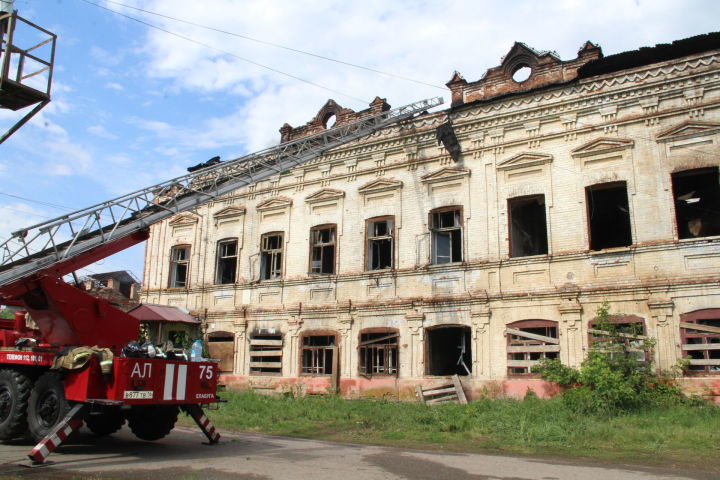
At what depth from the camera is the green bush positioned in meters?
11.3

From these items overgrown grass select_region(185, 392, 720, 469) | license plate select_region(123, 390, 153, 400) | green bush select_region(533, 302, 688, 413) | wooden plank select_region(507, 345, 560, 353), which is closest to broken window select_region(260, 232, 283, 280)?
overgrown grass select_region(185, 392, 720, 469)

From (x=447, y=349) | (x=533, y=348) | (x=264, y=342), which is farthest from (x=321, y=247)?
(x=533, y=348)

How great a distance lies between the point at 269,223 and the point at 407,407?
8169 mm

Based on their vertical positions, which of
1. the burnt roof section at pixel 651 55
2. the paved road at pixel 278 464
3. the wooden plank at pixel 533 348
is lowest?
the paved road at pixel 278 464

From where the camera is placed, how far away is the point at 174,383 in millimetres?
8008

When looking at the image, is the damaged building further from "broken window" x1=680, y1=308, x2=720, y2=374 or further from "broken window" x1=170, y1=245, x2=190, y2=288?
"broken window" x1=170, y1=245, x2=190, y2=288

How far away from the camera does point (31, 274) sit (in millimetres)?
9219

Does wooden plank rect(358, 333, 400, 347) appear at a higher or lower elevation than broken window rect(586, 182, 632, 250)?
lower

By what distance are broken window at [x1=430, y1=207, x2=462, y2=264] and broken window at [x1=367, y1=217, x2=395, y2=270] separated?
1.37 metres

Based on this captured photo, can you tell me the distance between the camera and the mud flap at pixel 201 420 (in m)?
8.56

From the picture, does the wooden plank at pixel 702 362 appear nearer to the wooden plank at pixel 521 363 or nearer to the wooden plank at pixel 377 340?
the wooden plank at pixel 521 363

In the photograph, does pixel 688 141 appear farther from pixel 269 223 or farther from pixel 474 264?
pixel 269 223

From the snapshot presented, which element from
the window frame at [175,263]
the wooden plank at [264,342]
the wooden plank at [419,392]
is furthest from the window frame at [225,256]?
the wooden plank at [419,392]

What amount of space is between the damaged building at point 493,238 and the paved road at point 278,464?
5.54 metres
